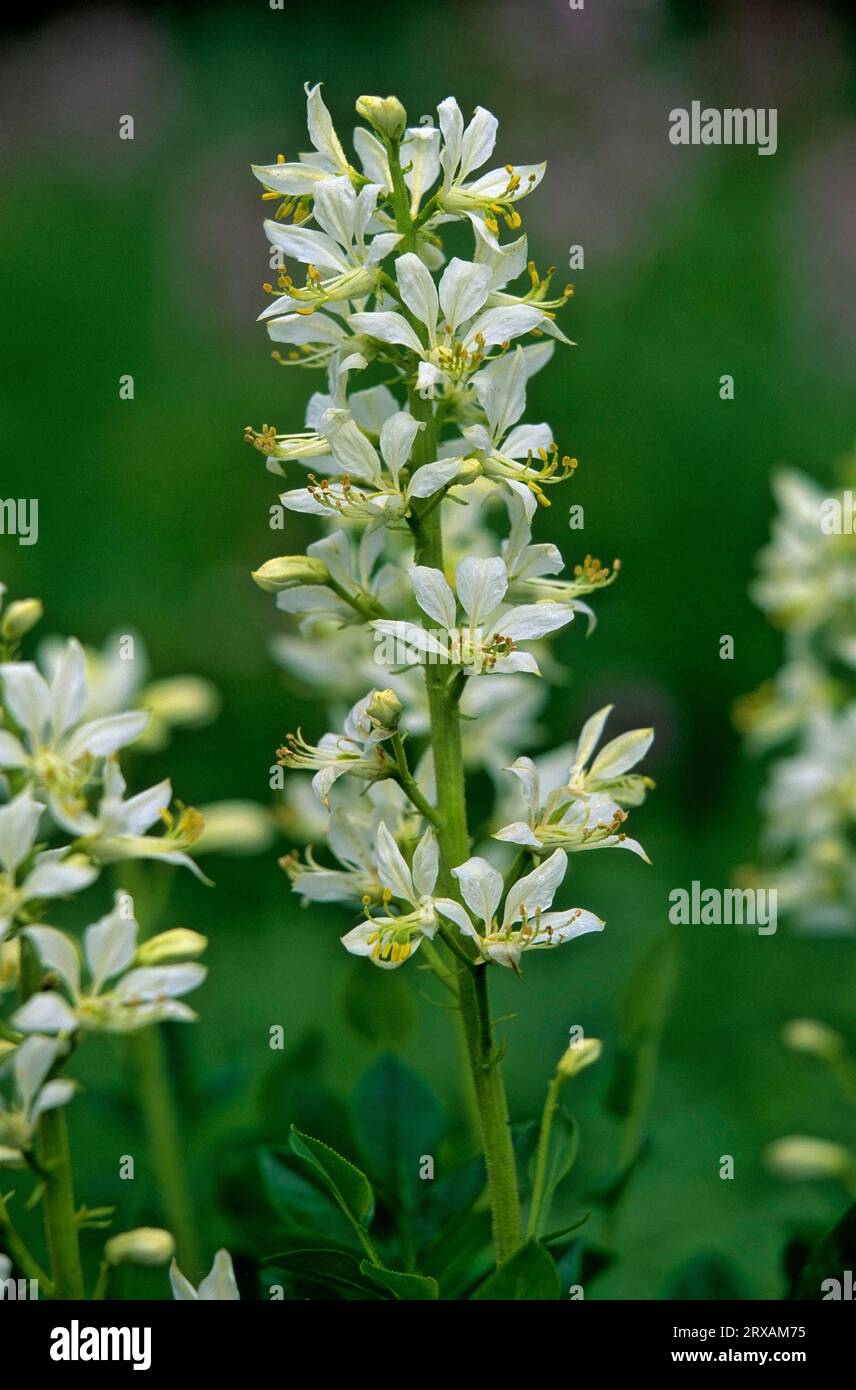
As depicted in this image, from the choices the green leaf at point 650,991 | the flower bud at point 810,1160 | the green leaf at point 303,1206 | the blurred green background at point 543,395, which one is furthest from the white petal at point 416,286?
the blurred green background at point 543,395

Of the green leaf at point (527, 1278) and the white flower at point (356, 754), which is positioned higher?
the white flower at point (356, 754)

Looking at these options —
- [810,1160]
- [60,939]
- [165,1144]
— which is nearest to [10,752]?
[60,939]

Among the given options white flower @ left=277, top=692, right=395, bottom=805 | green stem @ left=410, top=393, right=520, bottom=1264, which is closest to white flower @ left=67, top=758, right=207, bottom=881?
white flower @ left=277, top=692, right=395, bottom=805

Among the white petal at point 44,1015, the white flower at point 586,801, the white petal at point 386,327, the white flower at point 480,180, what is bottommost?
the white petal at point 44,1015

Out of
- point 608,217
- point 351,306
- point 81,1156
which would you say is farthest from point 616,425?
point 351,306

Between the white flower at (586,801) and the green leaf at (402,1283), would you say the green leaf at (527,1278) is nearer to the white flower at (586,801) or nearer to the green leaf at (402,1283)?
the green leaf at (402,1283)

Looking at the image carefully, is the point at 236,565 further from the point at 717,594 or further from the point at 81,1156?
the point at 81,1156
